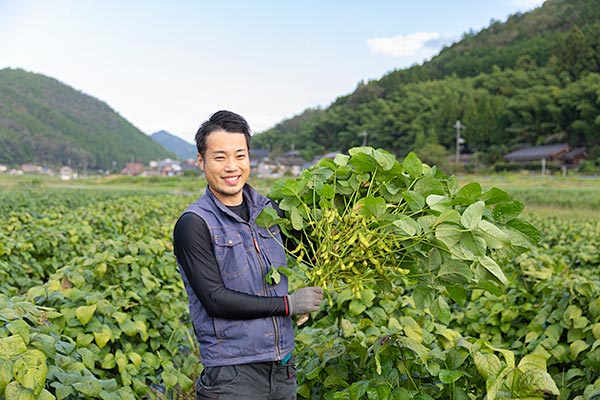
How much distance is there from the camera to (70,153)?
96312mm

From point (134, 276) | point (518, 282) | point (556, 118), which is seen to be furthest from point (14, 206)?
point (556, 118)

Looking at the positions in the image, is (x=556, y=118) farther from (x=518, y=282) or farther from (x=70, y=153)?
(x=70, y=153)

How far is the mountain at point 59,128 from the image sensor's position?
91188mm

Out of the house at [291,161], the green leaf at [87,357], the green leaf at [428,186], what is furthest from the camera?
the house at [291,161]

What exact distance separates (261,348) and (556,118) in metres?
53.1

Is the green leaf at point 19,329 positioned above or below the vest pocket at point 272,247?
below

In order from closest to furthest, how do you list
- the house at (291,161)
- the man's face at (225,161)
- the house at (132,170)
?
1. the man's face at (225,161)
2. the house at (291,161)
3. the house at (132,170)

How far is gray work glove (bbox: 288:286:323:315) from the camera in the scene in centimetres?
161

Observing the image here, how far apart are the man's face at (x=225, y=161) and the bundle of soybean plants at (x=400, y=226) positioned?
159 mm

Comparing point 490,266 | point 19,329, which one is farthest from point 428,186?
point 19,329

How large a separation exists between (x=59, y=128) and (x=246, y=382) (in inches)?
4449

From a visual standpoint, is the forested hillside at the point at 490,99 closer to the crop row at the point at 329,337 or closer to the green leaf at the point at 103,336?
the crop row at the point at 329,337

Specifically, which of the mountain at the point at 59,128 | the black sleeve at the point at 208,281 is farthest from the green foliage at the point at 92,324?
the mountain at the point at 59,128

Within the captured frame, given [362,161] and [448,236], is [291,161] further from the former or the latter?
[448,236]
